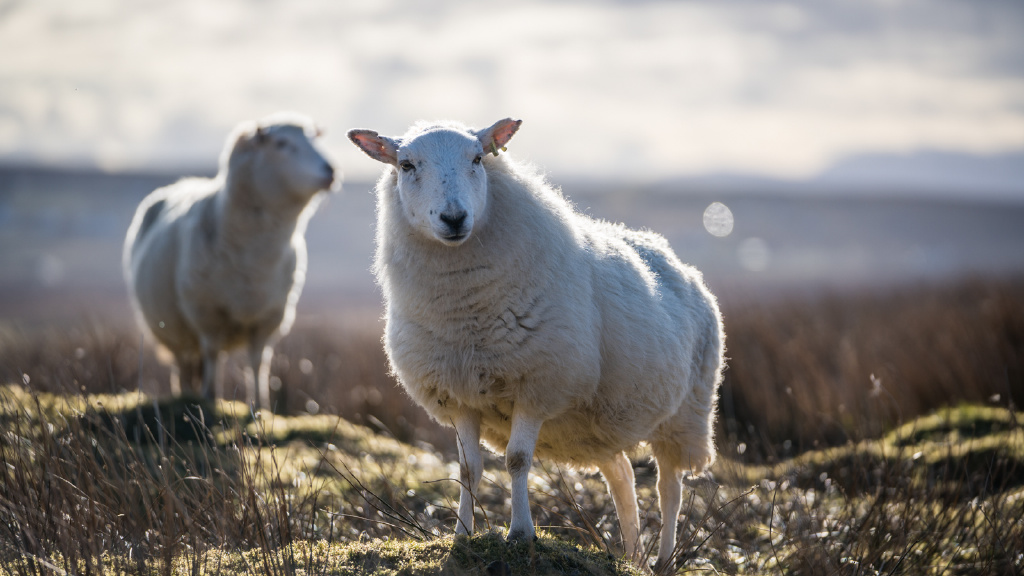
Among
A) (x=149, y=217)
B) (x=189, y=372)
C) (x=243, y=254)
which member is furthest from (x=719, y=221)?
(x=243, y=254)

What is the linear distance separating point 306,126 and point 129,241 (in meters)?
2.93

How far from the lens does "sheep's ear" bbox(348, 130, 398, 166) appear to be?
375 cm

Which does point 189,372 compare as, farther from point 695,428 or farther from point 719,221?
point 719,221

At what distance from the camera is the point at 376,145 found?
3.86 metres

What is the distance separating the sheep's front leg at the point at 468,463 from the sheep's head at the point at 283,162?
4447 mm

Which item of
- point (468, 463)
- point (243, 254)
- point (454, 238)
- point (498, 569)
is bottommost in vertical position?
point (498, 569)

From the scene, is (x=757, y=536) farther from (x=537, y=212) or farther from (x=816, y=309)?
(x=816, y=309)

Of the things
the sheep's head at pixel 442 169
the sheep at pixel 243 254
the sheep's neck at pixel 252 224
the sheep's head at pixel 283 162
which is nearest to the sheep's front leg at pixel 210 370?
the sheep at pixel 243 254

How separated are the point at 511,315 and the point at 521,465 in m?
0.63

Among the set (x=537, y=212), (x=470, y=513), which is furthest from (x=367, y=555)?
(x=537, y=212)

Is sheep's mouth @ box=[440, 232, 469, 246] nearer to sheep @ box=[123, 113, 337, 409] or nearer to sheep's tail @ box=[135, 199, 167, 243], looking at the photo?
sheep @ box=[123, 113, 337, 409]

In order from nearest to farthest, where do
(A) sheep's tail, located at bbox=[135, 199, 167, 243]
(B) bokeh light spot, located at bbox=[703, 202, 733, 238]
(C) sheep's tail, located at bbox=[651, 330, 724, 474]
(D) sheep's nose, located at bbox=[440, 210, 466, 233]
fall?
1. (D) sheep's nose, located at bbox=[440, 210, 466, 233]
2. (C) sheep's tail, located at bbox=[651, 330, 724, 474]
3. (A) sheep's tail, located at bbox=[135, 199, 167, 243]
4. (B) bokeh light spot, located at bbox=[703, 202, 733, 238]

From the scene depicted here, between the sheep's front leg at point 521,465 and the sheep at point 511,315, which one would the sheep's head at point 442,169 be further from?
the sheep's front leg at point 521,465

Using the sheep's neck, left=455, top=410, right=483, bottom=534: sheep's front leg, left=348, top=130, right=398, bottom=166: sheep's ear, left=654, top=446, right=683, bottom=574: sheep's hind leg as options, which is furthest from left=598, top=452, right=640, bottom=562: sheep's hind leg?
the sheep's neck
